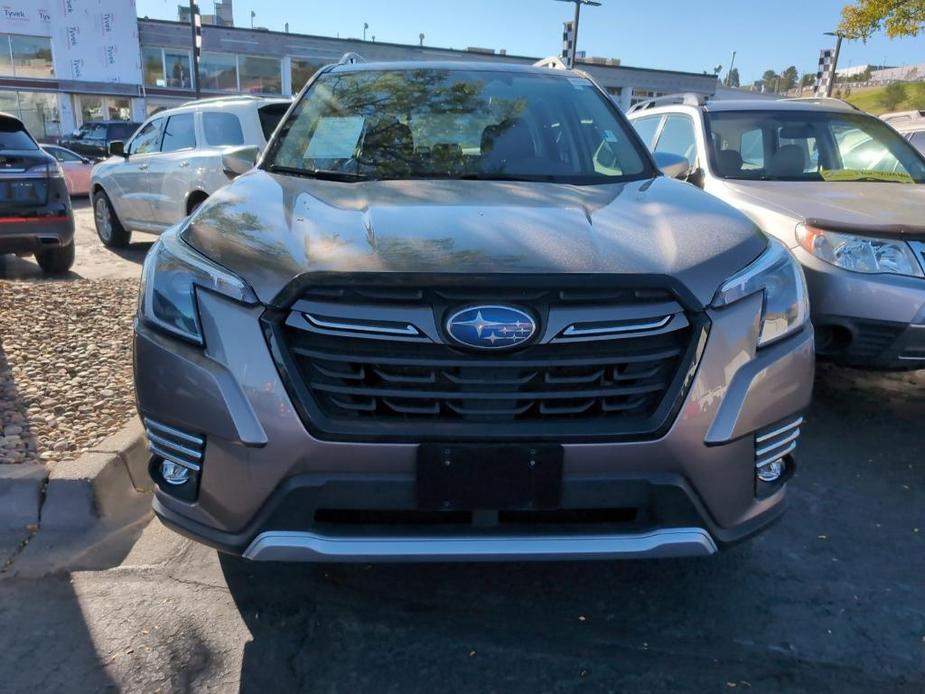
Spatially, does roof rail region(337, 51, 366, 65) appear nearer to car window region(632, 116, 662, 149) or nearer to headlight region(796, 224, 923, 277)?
headlight region(796, 224, 923, 277)

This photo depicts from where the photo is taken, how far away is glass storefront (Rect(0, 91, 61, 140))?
31.9 metres

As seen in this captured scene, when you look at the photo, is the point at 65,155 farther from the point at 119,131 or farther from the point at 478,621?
the point at 478,621

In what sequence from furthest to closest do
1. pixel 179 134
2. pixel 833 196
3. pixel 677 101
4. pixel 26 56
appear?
pixel 26 56, pixel 179 134, pixel 677 101, pixel 833 196

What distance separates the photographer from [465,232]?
2.27 m

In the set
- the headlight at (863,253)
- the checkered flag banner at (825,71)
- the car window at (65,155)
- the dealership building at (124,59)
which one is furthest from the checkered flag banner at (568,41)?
the headlight at (863,253)

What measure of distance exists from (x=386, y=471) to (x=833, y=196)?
11.9 ft

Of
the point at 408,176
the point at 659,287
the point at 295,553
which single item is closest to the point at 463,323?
the point at 659,287

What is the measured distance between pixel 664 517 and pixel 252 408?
1.16 metres

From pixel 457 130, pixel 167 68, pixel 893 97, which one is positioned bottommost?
pixel 457 130

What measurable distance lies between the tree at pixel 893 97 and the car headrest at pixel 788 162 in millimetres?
30898

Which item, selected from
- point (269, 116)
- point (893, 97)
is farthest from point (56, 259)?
point (893, 97)

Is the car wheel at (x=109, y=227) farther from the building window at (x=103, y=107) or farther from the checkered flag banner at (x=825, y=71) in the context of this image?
the building window at (x=103, y=107)

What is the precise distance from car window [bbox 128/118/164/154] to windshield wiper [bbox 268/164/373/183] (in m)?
6.65

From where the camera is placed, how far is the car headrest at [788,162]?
5.15 meters
